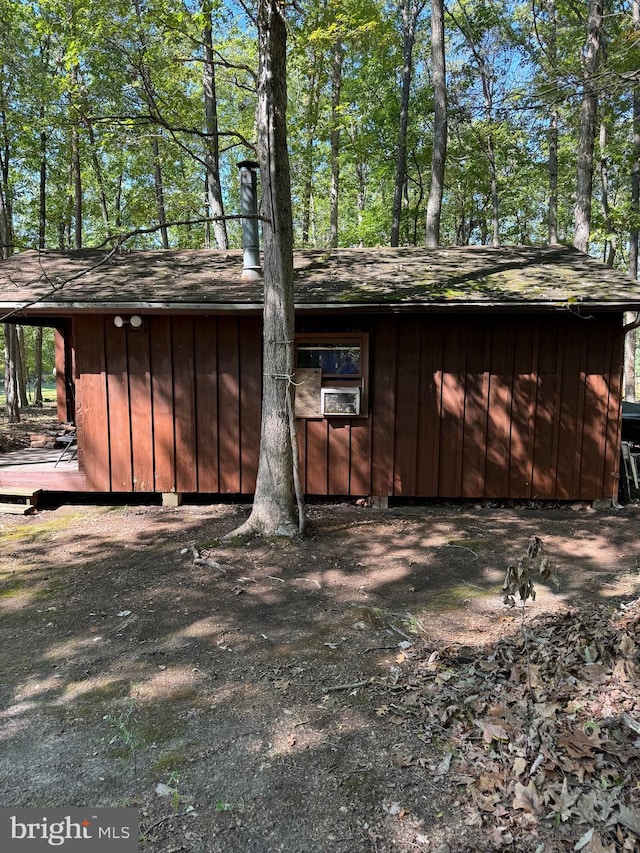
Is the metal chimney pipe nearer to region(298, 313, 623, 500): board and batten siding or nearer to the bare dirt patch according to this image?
region(298, 313, 623, 500): board and batten siding

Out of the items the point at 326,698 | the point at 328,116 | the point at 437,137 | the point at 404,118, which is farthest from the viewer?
the point at 328,116

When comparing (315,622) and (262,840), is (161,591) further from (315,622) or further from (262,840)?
(262,840)

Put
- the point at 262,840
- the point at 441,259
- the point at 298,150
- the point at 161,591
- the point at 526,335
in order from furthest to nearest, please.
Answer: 1. the point at 298,150
2. the point at 441,259
3. the point at 526,335
4. the point at 161,591
5. the point at 262,840

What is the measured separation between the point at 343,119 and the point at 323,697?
15.5m

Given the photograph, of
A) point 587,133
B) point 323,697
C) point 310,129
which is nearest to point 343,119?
point 310,129

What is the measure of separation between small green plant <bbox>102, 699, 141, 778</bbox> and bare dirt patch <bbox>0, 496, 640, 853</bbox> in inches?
0.4

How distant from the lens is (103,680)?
10.2 ft

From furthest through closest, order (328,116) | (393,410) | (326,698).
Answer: (328,116) < (393,410) < (326,698)

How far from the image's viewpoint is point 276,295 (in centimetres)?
527

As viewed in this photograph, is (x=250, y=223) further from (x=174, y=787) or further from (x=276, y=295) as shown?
(x=174, y=787)

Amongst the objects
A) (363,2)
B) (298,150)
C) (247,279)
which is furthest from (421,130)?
(247,279)

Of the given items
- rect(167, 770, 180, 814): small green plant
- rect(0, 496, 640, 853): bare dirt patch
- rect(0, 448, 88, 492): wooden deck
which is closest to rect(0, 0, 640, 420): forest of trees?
rect(0, 448, 88, 492): wooden deck

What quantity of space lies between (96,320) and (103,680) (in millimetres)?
4954

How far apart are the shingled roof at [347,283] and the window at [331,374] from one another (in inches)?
24.3
